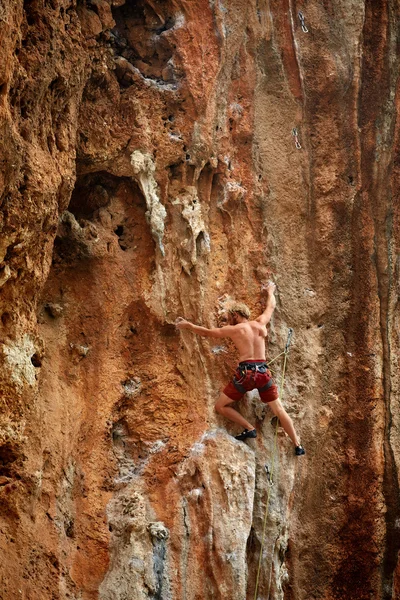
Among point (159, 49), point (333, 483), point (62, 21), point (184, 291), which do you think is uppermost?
point (159, 49)

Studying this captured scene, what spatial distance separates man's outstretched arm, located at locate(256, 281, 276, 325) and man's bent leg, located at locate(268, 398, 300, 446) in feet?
2.50

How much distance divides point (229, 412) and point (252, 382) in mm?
370

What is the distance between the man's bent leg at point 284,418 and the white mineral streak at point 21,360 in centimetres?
240

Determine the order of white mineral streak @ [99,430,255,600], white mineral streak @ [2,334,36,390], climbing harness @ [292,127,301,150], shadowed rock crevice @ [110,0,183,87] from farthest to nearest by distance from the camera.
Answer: climbing harness @ [292,127,301,150], shadowed rock crevice @ [110,0,183,87], white mineral streak @ [99,430,255,600], white mineral streak @ [2,334,36,390]

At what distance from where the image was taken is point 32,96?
561 cm

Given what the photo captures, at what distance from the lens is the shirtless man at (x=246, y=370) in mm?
7016

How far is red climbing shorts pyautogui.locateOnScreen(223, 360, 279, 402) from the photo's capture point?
22.9 feet

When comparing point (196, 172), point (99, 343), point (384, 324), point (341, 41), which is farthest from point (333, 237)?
point (99, 343)

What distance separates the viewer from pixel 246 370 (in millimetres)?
7000

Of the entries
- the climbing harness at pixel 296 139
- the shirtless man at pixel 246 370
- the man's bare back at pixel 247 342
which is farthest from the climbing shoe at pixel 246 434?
the climbing harness at pixel 296 139

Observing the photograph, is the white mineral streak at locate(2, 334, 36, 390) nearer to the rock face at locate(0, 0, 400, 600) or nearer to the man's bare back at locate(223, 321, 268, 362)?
the rock face at locate(0, 0, 400, 600)

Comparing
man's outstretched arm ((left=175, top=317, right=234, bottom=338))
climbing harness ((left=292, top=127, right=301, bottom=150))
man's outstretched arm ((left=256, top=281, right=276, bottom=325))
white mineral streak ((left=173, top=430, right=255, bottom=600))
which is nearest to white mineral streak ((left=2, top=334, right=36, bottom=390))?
man's outstretched arm ((left=175, top=317, right=234, bottom=338))

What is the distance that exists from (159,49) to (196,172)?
1.27 metres

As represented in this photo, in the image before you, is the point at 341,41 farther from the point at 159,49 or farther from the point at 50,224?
the point at 50,224
